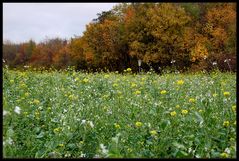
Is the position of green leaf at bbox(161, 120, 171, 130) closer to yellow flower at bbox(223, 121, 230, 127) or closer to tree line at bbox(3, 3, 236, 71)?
yellow flower at bbox(223, 121, 230, 127)

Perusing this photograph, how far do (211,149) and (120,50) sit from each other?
26.3m

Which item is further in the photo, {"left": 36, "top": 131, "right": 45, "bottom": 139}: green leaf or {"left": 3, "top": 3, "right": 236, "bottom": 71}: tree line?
{"left": 3, "top": 3, "right": 236, "bottom": 71}: tree line

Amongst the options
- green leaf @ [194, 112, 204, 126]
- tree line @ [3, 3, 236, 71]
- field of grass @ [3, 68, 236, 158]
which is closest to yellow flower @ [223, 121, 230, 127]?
field of grass @ [3, 68, 236, 158]

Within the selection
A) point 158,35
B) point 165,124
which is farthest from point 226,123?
point 158,35

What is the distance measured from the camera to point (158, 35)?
26.5 metres

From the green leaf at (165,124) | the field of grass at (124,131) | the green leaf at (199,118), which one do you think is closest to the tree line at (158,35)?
the field of grass at (124,131)

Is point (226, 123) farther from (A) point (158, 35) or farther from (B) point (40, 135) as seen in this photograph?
(A) point (158, 35)

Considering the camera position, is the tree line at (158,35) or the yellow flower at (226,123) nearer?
the yellow flower at (226,123)

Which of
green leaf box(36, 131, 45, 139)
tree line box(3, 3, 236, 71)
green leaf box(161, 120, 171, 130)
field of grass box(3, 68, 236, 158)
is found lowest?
tree line box(3, 3, 236, 71)

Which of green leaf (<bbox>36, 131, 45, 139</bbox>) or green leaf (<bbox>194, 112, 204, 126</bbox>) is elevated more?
green leaf (<bbox>194, 112, 204, 126</bbox>)

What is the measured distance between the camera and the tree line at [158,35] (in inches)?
984

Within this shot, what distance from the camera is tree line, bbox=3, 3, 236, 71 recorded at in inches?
984

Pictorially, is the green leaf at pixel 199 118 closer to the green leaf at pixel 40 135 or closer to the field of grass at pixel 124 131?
the field of grass at pixel 124 131

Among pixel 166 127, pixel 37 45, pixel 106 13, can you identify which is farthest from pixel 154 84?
pixel 37 45
